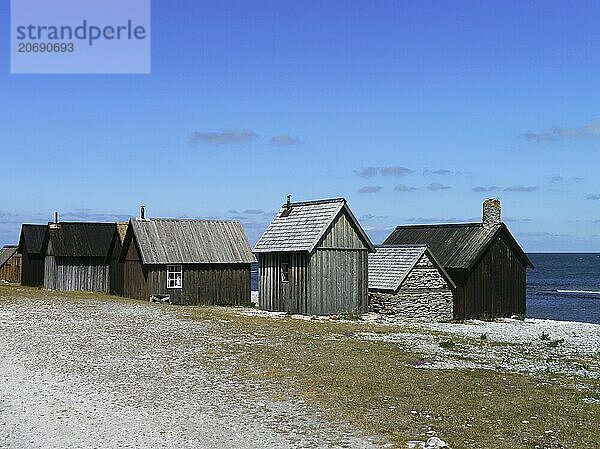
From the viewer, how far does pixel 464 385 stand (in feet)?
59.0

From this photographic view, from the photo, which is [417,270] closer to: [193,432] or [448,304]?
[448,304]

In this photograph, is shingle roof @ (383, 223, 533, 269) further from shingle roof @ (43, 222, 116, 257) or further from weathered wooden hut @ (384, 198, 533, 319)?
shingle roof @ (43, 222, 116, 257)

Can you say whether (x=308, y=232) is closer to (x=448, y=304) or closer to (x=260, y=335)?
(x=448, y=304)

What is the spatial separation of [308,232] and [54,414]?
80.3 ft

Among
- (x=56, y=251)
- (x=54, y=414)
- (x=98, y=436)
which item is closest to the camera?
(x=98, y=436)

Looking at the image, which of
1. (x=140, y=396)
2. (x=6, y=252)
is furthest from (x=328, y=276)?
(x=6, y=252)

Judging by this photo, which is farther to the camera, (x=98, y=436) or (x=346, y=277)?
(x=346, y=277)

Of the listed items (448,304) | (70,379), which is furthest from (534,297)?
(70,379)

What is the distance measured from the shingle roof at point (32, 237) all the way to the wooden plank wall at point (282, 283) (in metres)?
27.7

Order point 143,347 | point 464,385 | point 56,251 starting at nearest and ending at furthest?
point 464,385 → point 143,347 → point 56,251

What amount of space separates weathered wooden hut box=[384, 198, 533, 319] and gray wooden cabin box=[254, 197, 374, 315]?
5.61 metres

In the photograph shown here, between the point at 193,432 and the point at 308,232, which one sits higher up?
the point at 308,232

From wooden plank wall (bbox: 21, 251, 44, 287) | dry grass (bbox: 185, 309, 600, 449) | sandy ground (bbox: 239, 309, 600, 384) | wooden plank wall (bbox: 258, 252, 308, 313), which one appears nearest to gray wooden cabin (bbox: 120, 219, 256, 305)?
wooden plank wall (bbox: 258, 252, 308, 313)

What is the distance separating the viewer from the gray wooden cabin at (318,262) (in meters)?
37.8
